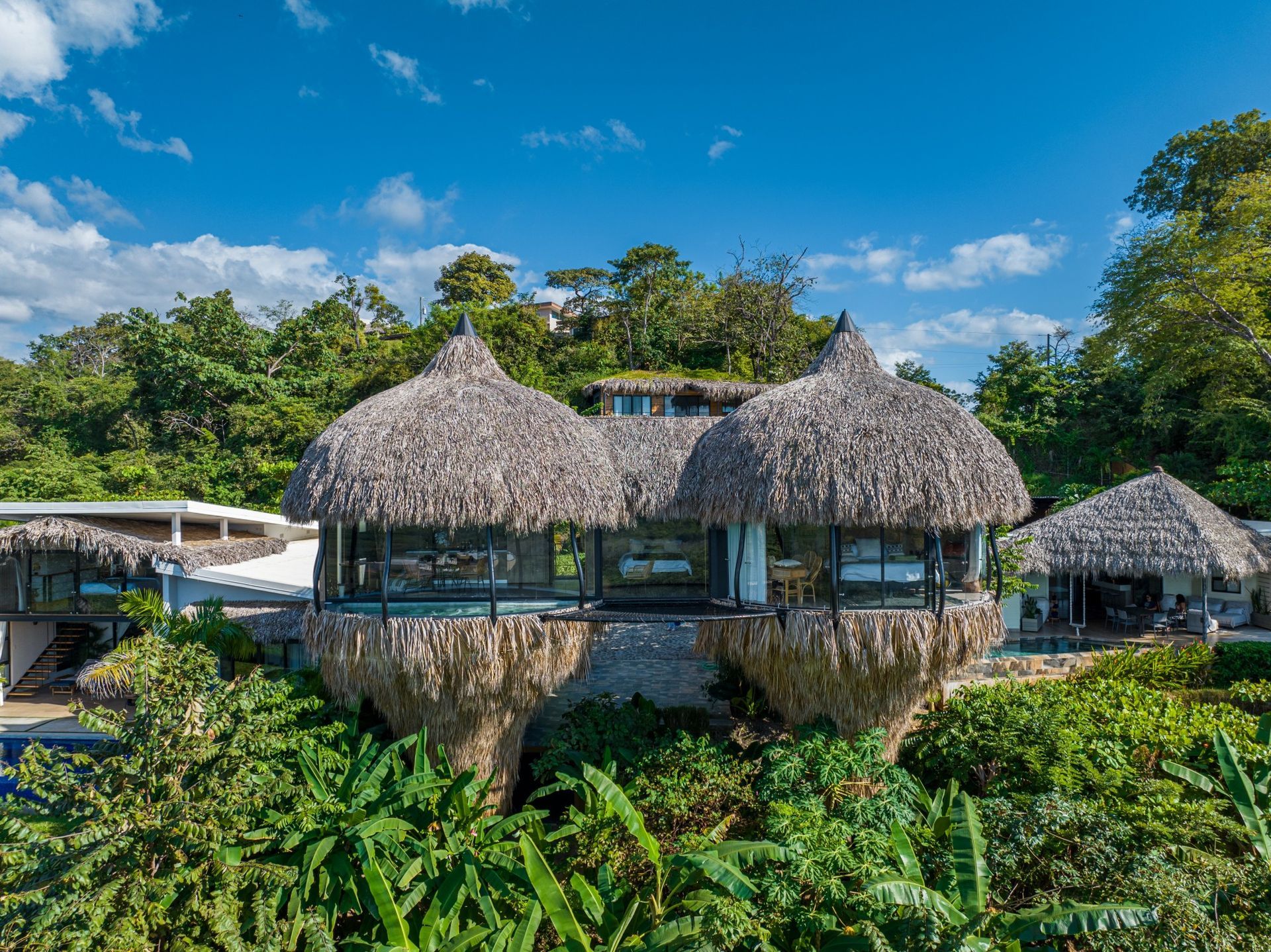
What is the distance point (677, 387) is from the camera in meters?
21.4

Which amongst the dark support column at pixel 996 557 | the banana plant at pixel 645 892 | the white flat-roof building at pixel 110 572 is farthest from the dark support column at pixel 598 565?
the white flat-roof building at pixel 110 572

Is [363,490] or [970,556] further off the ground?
[363,490]

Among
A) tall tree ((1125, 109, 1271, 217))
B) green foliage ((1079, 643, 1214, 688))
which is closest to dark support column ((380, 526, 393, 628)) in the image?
green foliage ((1079, 643, 1214, 688))

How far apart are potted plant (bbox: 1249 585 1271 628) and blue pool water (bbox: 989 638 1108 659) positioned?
495 cm

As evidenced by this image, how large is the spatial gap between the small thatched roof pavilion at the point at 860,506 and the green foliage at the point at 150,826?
564cm

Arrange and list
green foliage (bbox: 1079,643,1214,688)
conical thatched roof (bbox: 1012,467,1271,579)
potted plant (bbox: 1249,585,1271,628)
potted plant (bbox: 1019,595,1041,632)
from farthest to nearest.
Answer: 1. potted plant (bbox: 1019,595,1041,632)
2. potted plant (bbox: 1249,585,1271,628)
3. conical thatched roof (bbox: 1012,467,1271,579)
4. green foliage (bbox: 1079,643,1214,688)

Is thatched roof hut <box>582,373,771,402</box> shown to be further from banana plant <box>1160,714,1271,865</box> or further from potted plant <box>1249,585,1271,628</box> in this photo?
banana plant <box>1160,714,1271,865</box>

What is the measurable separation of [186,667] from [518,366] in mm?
24984

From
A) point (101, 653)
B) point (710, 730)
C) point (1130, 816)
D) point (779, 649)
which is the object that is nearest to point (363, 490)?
point (779, 649)

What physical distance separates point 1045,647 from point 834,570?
30.3ft

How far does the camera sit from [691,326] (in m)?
33.5

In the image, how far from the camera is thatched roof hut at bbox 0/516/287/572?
12.4 metres

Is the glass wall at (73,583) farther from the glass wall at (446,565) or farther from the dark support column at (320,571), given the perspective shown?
the dark support column at (320,571)

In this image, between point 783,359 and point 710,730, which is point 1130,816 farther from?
point 783,359
